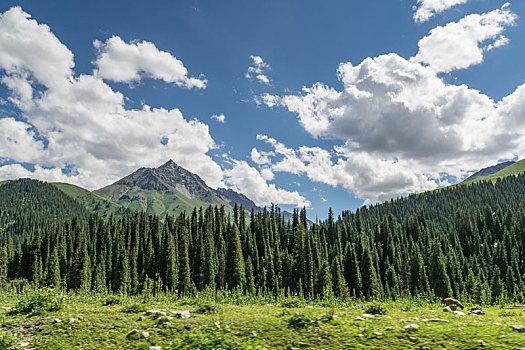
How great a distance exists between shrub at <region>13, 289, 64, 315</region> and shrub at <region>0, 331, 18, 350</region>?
430 centimetres

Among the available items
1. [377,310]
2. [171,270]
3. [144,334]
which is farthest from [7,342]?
[171,270]

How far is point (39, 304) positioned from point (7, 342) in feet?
18.6

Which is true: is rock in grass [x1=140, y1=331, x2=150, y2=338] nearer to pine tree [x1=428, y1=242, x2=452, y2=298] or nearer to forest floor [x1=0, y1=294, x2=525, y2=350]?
forest floor [x1=0, y1=294, x2=525, y2=350]

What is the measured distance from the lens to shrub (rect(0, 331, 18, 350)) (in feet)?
28.2

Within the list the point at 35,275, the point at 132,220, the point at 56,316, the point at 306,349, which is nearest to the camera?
the point at 306,349

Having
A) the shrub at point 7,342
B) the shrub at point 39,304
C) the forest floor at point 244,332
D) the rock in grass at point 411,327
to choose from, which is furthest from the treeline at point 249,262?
the shrub at point 7,342

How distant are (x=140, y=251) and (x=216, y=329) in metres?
109

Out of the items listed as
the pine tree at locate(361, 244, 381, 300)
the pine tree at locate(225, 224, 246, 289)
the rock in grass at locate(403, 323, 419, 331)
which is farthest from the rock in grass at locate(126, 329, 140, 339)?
the pine tree at locate(361, 244, 381, 300)

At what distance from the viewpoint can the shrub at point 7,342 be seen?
8.59 metres

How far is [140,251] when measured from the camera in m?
108

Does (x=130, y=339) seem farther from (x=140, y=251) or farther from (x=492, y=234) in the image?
(x=492, y=234)

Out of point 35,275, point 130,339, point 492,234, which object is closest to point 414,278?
point 492,234

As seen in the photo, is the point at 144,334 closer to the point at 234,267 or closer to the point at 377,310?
the point at 377,310

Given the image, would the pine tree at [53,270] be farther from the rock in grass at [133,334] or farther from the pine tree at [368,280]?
the rock in grass at [133,334]
